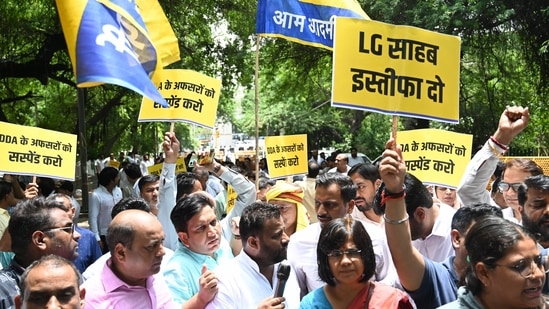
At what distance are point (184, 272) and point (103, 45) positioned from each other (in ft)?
4.97

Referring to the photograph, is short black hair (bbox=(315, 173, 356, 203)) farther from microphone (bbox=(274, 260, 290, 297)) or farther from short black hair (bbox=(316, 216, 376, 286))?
microphone (bbox=(274, 260, 290, 297))

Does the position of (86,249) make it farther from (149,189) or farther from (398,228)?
(398,228)

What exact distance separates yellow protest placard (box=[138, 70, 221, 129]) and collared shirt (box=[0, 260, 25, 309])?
367 centimetres

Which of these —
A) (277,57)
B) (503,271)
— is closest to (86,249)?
(503,271)

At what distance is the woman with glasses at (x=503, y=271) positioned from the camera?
7.52 feet

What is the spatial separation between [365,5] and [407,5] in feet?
4.26

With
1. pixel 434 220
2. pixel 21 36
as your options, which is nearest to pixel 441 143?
pixel 434 220

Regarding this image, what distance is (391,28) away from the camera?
3863mm

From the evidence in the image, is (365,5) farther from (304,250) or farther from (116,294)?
(116,294)

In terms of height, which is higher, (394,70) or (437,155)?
(394,70)

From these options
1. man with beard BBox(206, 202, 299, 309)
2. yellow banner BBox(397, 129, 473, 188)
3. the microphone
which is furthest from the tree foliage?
the microphone

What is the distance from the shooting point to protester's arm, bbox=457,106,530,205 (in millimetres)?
3645

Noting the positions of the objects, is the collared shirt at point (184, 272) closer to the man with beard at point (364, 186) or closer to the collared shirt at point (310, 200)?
the man with beard at point (364, 186)

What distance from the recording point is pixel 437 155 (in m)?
5.73
